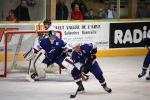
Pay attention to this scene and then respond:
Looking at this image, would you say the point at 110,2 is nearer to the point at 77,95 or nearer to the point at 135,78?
the point at 135,78

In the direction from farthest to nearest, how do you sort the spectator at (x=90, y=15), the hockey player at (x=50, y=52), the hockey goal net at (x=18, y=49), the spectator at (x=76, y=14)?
the spectator at (x=90, y=15), the spectator at (x=76, y=14), the hockey goal net at (x=18, y=49), the hockey player at (x=50, y=52)

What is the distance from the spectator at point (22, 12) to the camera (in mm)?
14195

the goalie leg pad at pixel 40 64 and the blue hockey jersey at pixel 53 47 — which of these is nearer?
the blue hockey jersey at pixel 53 47

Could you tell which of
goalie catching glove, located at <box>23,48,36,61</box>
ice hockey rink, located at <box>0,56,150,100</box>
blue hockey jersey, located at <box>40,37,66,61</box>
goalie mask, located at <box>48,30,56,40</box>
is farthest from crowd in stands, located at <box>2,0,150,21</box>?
goalie mask, located at <box>48,30,56,40</box>

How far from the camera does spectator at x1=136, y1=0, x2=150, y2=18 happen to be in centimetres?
1577

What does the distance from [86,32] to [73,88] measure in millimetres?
4548

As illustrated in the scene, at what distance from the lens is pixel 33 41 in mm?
12164

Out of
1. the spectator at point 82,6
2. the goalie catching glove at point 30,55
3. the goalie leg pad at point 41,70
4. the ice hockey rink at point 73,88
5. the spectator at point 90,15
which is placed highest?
the spectator at point 82,6

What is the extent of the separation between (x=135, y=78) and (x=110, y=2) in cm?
436

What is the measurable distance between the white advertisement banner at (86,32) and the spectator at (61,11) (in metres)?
0.24

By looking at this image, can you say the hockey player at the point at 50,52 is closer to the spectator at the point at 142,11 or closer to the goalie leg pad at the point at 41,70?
the goalie leg pad at the point at 41,70

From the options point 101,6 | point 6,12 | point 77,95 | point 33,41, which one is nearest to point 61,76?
point 33,41

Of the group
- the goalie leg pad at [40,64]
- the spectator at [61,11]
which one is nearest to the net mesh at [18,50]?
the goalie leg pad at [40,64]

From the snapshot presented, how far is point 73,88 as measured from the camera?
34.2 ft
